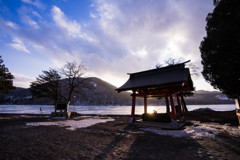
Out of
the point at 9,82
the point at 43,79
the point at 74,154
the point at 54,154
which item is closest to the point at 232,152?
the point at 74,154

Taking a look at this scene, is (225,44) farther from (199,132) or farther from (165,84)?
(199,132)

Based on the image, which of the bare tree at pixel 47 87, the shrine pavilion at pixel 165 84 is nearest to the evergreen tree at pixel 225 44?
the shrine pavilion at pixel 165 84

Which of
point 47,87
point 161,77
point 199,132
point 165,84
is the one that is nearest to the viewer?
point 199,132

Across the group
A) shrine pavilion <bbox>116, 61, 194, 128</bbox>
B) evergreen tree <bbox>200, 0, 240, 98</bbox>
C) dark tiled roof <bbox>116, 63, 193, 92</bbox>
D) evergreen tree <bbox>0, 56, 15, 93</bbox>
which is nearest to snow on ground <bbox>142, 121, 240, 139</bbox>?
shrine pavilion <bbox>116, 61, 194, 128</bbox>

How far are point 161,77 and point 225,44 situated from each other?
5528 millimetres

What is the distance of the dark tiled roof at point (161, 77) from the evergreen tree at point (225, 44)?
254 centimetres

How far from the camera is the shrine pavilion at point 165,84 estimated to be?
28.6 feet

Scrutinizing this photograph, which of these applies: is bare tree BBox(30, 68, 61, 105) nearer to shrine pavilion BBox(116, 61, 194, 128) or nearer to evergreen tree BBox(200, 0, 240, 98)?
shrine pavilion BBox(116, 61, 194, 128)

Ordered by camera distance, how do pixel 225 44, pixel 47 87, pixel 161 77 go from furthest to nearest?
pixel 47 87 → pixel 161 77 → pixel 225 44

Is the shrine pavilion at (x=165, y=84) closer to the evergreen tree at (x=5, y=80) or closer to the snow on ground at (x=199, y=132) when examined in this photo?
the snow on ground at (x=199, y=132)

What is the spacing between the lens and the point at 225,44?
900cm

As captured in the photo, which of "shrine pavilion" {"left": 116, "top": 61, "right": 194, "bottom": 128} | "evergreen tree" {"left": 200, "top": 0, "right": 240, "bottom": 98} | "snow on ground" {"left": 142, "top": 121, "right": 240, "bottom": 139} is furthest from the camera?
"shrine pavilion" {"left": 116, "top": 61, "right": 194, "bottom": 128}

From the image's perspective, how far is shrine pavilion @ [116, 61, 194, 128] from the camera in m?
8.73

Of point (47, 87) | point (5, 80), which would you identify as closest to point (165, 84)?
point (47, 87)
